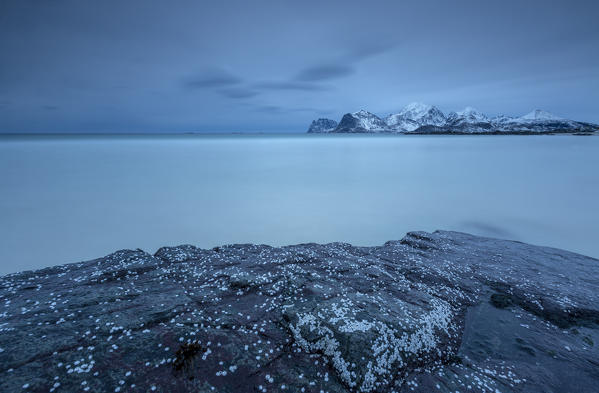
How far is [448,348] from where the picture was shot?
4738mm

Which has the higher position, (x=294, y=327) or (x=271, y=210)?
(x=294, y=327)

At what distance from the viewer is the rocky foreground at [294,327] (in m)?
3.86

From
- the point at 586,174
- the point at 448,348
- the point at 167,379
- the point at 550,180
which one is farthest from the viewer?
the point at 586,174

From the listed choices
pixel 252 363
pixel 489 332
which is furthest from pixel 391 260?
pixel 252 363

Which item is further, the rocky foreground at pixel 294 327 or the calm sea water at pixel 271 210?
the calm sea water at pixel 271 210

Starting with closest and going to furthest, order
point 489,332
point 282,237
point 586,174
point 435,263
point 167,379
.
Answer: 1. point 167,379
2. point 489,332
3. point 435,263
4. point 282,237
5. point 586,174

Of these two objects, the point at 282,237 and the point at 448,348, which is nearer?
the point at 448,348

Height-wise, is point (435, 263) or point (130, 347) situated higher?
Answer: point (130, 347)

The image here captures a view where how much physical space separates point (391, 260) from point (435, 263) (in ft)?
4.03

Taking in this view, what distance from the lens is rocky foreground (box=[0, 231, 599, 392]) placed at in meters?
3.86

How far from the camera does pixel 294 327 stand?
477 centimetres

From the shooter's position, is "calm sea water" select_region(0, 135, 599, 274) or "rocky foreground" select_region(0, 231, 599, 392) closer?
"rocky foreground" select_region(0, 231, 599, 392)

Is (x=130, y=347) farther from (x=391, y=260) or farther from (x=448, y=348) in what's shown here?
(x=391, y=260)

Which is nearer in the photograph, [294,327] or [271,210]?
[294,327]
